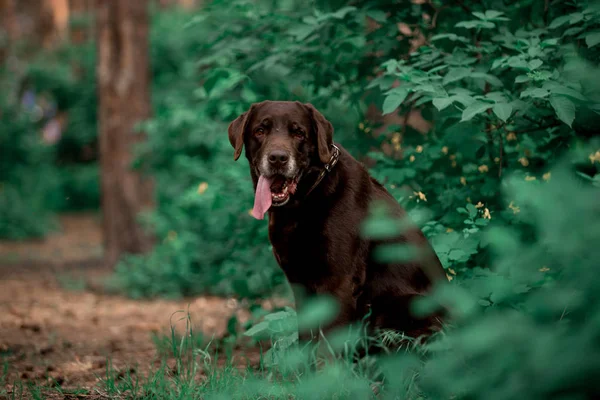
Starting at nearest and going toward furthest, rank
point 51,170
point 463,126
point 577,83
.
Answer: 1. point 577,83
2. point 463,126
3. point 51,170

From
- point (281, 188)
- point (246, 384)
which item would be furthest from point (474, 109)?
point (246, 384)

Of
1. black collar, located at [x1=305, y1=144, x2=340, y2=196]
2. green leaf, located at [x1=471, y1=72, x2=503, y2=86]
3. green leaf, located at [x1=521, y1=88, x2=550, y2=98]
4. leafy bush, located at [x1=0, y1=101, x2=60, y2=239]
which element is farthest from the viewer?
leafy bush, located at [x1=0, y1=101, x2=60, y2=239]

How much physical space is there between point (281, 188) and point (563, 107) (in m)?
1.46

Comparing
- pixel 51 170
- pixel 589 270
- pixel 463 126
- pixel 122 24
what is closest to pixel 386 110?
pixel 463 126

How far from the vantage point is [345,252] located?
325 cm

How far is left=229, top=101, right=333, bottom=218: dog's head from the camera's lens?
3.30 m

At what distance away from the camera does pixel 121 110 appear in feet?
25.3

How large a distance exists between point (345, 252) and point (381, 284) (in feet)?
0.86

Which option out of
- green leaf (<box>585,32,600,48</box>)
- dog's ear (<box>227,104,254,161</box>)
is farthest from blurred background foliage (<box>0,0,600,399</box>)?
dog's ear (<box>227,104,254,161</box>)

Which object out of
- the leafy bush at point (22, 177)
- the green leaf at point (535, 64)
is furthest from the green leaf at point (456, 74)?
the leafy bush at point (22, 177)

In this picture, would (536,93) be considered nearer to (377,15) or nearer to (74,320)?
(377,15)

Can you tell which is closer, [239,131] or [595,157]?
[595,157]

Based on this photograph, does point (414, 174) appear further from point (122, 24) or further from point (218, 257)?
point (122, 24)

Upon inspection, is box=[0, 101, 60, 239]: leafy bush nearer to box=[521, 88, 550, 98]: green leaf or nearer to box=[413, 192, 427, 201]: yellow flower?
box=[413, 192, 427, 201]: yellow flower
